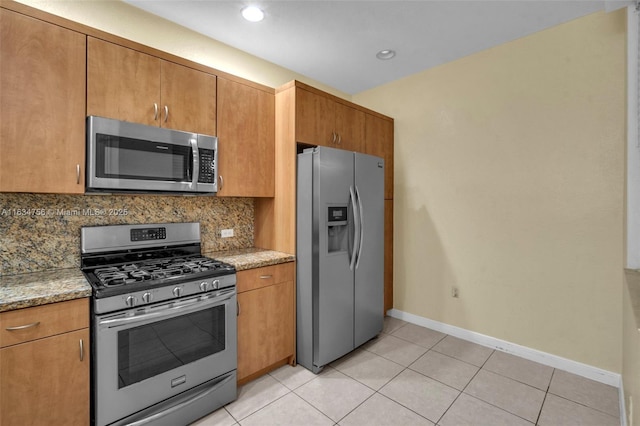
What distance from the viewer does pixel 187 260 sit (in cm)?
233

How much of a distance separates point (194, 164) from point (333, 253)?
1289mm

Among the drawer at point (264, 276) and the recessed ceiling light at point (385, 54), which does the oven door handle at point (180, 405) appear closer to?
the drawer at point (264, 276)

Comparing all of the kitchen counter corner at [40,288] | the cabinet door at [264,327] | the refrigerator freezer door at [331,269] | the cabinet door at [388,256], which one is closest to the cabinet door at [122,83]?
the kitchen counter corner at [40,288]

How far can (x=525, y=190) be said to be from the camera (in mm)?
2656

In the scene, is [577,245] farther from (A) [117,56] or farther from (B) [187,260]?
(A) [117,56]

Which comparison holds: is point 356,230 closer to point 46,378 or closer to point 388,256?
point 388,256

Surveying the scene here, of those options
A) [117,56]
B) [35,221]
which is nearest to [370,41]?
[117,56]

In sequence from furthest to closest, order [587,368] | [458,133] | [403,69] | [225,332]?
[403,69]
[458,133]
[587,368]
[225,332]

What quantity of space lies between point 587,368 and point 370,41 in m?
3.26

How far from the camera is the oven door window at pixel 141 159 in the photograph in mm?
1869

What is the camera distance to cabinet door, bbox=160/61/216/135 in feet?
6.97

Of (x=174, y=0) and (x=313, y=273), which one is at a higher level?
(x=174, y=0)

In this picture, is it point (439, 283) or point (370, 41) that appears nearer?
point (370, 41)

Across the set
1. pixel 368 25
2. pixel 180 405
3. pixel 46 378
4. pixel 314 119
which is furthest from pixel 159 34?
pixel 180 405
